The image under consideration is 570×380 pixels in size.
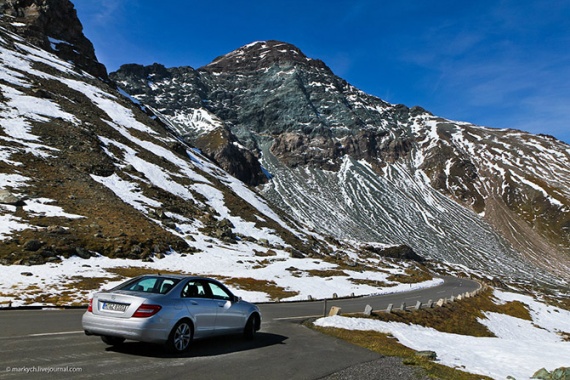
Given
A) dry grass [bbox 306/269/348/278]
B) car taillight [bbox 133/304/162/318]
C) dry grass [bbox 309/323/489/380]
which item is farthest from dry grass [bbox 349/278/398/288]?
car taillight [bbox 133/304/162/318]

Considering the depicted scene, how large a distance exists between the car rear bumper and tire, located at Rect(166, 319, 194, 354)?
0.22m

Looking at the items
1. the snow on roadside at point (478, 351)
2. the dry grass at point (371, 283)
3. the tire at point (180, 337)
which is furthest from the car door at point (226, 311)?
the dry grass at point (371, 283)

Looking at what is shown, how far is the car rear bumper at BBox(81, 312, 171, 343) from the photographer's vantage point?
29.7ft

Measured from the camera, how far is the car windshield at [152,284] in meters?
10.1

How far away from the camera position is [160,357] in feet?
31.2

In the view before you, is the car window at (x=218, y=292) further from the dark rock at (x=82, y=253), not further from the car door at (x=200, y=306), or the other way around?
the dark rock at (x=82, y=253)

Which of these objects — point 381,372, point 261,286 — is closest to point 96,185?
point 261,286

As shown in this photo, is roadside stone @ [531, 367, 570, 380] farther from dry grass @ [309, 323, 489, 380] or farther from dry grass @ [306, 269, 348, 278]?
dry grass @ [306, 269, 348, 278]

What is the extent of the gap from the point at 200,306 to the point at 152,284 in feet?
4.59

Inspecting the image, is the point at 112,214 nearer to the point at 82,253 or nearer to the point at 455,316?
the point at 82,253

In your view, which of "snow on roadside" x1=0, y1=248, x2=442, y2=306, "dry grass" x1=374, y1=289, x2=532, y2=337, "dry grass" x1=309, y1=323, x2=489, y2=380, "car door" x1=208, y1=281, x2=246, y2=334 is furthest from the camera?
"snow on roadside" x1=0, y1=248, x2=442, y2=306

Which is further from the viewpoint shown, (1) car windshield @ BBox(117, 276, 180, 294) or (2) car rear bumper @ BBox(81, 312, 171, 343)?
(1) car windshield @ BBox(117, 276, 180, 294)

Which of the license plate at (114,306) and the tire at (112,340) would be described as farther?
the tire at (112,340)

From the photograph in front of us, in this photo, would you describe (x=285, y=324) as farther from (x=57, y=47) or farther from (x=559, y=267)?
(x=559, y=267)
